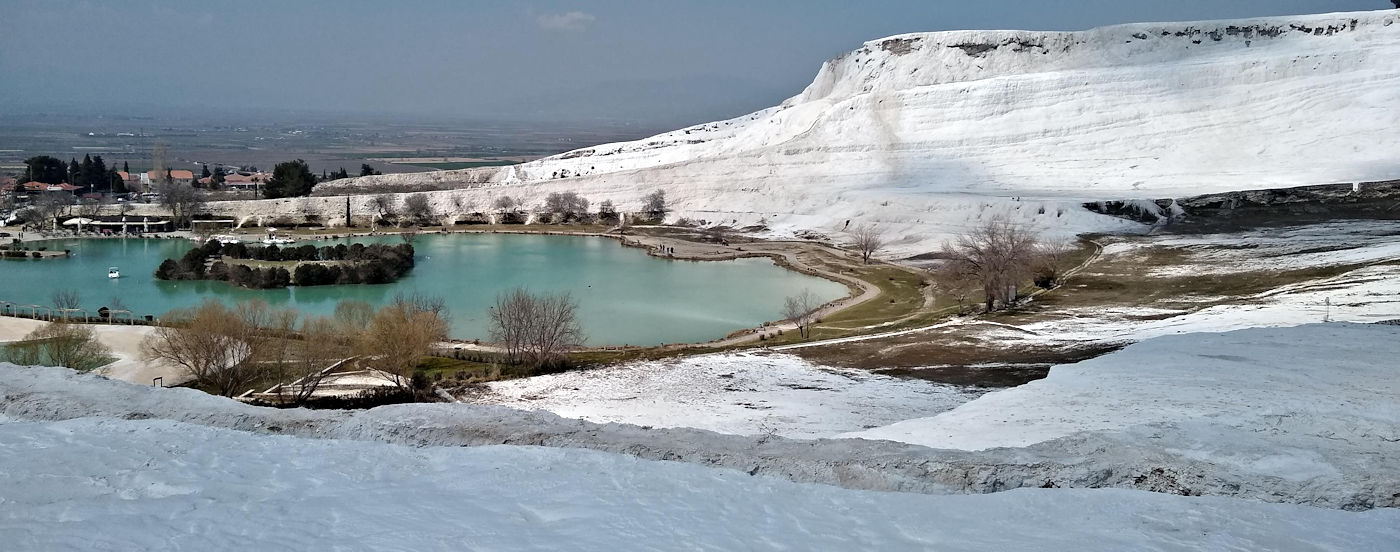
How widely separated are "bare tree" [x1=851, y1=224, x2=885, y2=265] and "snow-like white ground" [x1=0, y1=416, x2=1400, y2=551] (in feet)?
114

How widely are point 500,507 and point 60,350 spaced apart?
19.0m

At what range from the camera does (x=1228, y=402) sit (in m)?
11.5

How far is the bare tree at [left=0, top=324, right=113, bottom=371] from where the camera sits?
2016cm

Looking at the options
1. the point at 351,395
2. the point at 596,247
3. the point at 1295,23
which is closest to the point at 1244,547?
the point at 351,395

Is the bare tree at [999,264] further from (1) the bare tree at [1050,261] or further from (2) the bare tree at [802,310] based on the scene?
(2) the bare tree at [802,310]

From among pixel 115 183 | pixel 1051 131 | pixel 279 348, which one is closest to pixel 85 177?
pixel 115 183

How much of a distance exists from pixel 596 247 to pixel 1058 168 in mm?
25322

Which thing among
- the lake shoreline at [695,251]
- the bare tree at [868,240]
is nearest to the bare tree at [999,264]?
the lake shoreline at [695,251]

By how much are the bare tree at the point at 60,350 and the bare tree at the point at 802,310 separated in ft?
54.4

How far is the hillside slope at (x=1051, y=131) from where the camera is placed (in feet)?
156

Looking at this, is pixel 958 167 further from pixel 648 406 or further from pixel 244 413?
pixel 244 413

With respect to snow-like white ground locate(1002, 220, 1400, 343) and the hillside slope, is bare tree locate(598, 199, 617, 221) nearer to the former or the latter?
the hillside slope

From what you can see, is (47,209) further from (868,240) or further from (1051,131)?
(1051,131)

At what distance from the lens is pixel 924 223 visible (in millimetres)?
44375
